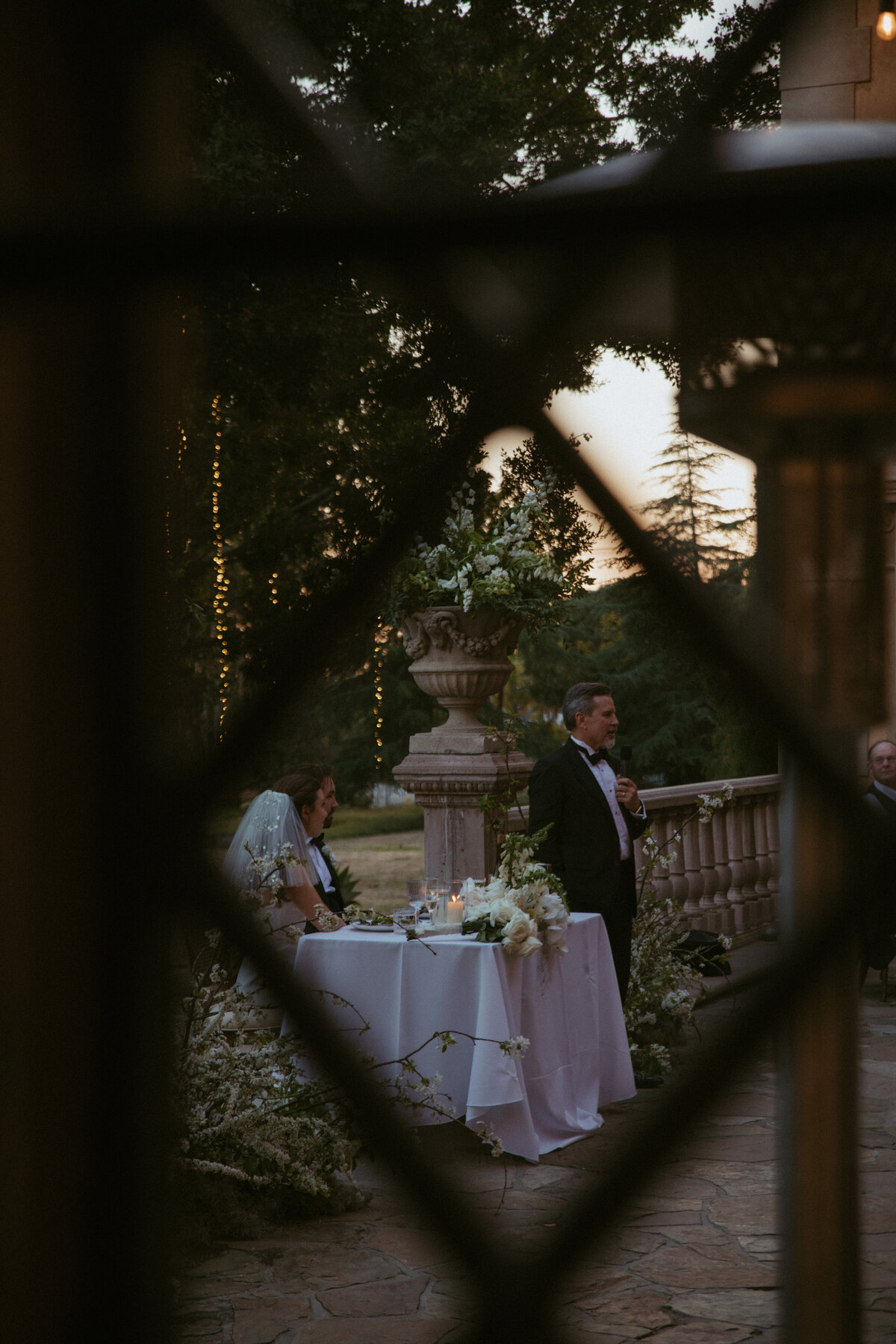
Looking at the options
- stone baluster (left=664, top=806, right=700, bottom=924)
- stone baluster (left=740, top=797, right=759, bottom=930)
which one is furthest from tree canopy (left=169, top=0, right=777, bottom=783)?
stone baluster (left=740, top=797, right=759, bottom=930)

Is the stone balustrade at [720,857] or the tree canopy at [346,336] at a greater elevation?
the tree canopy at [346,336]

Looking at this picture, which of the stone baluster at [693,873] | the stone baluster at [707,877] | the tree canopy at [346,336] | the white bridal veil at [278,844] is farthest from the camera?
the stone baluster at [707,877]

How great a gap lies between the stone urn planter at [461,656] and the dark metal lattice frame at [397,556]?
5270mm

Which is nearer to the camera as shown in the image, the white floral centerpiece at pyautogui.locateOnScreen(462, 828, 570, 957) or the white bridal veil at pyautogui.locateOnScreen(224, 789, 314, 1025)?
the white floral centerpiece at pyautogui.locateOnScreen(462, 828, 570, 957)

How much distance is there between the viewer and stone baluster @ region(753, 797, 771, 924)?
814 centimetres

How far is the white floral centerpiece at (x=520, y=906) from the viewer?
443 centimetres

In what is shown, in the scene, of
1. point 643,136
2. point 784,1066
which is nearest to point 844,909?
point 784,1066

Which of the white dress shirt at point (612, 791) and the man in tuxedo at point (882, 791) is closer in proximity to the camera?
the man in tuxedo at point (882, 791)

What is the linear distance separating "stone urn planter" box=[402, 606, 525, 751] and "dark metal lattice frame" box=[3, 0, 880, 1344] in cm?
527

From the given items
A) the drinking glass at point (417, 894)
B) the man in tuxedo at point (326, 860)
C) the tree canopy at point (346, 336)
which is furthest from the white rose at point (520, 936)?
the tree canopy at point (346, 336)

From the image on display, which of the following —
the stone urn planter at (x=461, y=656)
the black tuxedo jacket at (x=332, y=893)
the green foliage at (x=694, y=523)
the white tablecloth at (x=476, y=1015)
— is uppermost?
the stone urn planter at (x=461, y=656)

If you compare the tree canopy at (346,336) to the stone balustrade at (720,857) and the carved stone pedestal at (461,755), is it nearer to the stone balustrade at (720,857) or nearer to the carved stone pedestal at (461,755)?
the carved stone pedestal at (461,755)

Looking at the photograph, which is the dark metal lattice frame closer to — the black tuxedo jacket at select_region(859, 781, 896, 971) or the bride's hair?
the black tuxedo jacket at select_region(859, 781, 896, 971)

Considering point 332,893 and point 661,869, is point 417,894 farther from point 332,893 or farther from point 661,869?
point 661,869
